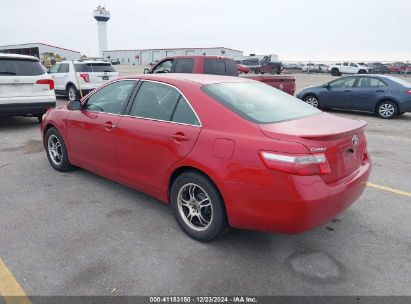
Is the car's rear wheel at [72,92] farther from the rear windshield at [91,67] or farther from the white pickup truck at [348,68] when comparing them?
the white pickup truck at [348,68]

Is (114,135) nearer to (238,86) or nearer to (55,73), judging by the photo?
(238,86)

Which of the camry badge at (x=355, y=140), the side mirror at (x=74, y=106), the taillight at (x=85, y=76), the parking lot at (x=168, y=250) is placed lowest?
the parking lot at (x=168, y=250)

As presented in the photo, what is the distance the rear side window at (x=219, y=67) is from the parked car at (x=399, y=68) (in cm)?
3661

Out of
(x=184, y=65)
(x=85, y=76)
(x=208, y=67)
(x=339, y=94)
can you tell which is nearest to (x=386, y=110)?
(x=339, y=94)

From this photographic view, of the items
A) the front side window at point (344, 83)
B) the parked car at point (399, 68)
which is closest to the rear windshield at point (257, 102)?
the front side window at point (344, 83)

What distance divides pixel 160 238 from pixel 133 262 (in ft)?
1.52

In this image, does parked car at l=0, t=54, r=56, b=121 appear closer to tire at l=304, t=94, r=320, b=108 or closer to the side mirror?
the side mirror

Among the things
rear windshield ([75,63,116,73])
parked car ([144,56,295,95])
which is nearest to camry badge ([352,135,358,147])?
parked car ([144,56,295,95])

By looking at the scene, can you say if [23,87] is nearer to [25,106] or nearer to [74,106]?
[25,106]

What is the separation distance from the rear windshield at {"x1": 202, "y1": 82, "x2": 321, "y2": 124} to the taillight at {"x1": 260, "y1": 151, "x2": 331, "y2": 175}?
0.45 metres

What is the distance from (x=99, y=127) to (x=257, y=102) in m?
2.00

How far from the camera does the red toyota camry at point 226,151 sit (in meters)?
2.79

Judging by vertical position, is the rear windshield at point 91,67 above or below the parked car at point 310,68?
below

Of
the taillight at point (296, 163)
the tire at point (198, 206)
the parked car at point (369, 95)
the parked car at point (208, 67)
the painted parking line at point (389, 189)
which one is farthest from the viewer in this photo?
the parked car at point (369, 95)
